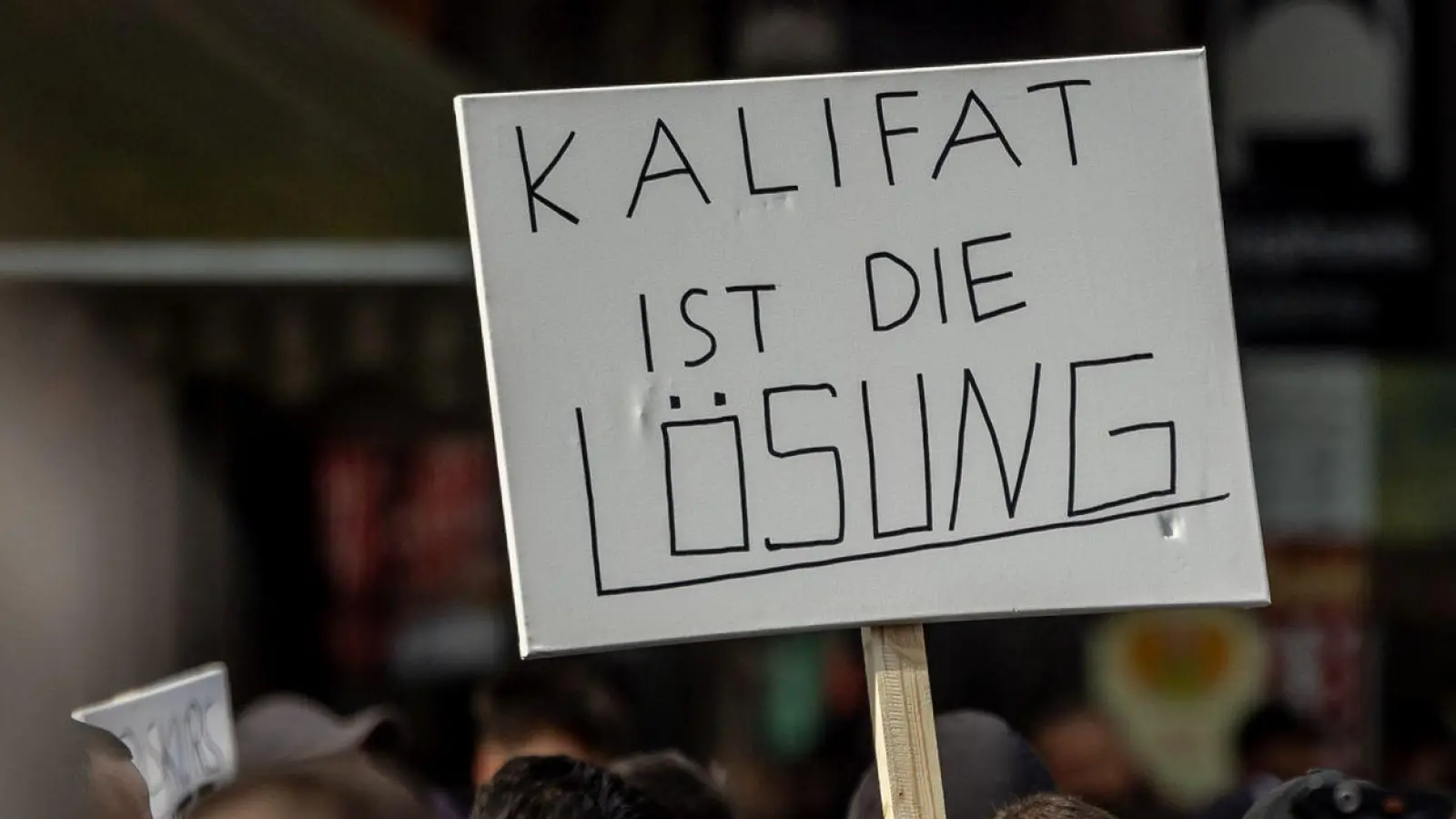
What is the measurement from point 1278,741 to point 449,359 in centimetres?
204

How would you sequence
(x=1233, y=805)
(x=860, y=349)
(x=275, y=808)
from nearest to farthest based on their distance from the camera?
1. (x=860, y=349)
2. (x=275, y=808)
3. (x=1233, y=805)

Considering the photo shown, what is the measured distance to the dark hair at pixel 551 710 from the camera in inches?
113

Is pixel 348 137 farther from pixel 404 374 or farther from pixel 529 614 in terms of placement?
pixel 529 614

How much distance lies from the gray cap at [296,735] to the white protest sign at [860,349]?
0.92 m

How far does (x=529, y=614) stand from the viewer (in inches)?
60.4

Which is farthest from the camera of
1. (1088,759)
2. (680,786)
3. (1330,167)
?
(1330,167)

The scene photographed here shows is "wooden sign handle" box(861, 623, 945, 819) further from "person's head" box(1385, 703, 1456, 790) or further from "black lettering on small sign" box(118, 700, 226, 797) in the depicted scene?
"person's head" box(1385, 703, 1456, 790)

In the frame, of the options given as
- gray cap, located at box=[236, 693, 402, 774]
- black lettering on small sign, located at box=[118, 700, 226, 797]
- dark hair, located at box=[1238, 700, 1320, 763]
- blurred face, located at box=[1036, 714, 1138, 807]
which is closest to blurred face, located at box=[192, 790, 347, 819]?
black lettering on small sign, located at box=[118, 700, 226, 797]

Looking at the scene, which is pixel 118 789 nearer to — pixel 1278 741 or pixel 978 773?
pixel 978 773

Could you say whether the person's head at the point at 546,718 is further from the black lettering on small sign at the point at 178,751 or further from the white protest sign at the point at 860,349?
the white protest sign at the point at 860,349

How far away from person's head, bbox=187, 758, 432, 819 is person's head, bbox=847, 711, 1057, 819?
1.79 ft

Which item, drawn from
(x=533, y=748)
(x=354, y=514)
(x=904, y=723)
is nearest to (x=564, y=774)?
(x=904, y=723)

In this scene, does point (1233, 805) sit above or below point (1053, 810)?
below

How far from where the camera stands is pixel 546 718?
290 centimetres
